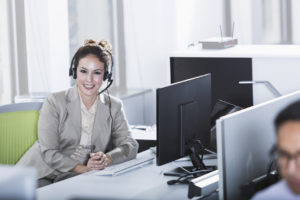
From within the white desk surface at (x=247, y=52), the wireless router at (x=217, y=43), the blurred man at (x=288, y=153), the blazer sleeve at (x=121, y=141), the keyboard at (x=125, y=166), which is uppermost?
the wireless router at (x=217, y=43)

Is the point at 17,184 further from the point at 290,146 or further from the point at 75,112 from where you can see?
the point at 75,112

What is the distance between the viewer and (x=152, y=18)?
509 centimetres

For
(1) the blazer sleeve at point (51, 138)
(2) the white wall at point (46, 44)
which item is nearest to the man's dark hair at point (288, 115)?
(1) the blazer sleeve at point (51, 138)

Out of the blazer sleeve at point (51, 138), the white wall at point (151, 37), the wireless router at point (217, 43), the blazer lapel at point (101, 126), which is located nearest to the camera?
the blazer sleeve at point (51, 138)

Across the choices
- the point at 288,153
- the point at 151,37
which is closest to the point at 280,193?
the point at 288,153

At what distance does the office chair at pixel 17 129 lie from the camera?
131 inches

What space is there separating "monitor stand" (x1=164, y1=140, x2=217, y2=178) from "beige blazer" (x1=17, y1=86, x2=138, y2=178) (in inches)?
14.6

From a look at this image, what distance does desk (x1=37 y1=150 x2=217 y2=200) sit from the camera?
2.56 m

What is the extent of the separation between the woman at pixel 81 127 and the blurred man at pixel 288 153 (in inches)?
60.7

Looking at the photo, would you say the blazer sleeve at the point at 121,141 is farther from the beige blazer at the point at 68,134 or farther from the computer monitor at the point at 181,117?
the computer monitor at the point at 181,117

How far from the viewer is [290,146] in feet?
5.39

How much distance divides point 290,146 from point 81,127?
1.77 metres

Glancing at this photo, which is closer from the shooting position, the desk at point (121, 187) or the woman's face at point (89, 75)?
the desk at point (121, 187)

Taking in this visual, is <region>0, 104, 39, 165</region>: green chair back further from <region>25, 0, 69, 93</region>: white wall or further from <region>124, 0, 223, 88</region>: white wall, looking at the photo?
<region>124, 0, 223, 88</region>: white wall
